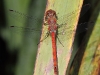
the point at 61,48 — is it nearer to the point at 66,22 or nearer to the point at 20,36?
the point at 66,22

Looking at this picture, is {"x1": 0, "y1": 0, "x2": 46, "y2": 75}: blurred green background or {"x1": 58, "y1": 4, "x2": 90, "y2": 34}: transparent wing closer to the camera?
{"x1": 58, "y1": 4, "x2": 90, "y2": 34}: transparent wing

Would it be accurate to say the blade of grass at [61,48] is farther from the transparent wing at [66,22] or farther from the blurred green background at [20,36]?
the blurred green background at [20,36]

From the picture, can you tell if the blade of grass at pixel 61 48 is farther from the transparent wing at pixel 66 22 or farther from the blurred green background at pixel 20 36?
the blurred green background at pixel 20 36

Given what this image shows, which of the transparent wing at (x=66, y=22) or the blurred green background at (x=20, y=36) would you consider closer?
the transparent wing at (x=66, y=22)

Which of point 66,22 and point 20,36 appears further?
point 20,36

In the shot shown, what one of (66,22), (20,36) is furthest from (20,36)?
(66,22)

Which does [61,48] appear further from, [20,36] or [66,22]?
[20,36]

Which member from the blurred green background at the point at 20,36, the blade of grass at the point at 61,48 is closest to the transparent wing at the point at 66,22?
the blade of grass at the point at 61,48

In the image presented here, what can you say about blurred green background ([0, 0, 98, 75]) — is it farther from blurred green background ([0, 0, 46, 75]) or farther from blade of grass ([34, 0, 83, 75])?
blade of grass ([34, 0, 83, 75])

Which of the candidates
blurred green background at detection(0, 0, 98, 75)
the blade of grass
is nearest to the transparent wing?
the blade of grass

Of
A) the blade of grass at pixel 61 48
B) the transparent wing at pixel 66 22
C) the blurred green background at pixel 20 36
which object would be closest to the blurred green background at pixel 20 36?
the blurred green background at pixel 20 36
